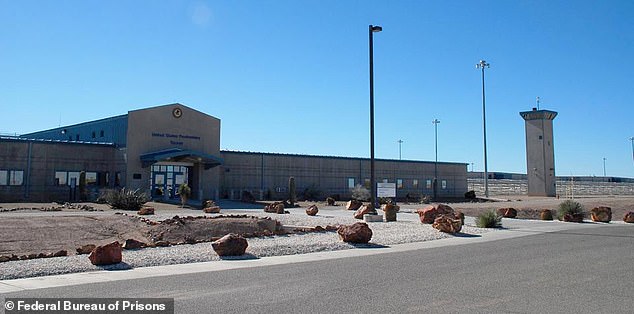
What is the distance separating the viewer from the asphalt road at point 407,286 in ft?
26.9

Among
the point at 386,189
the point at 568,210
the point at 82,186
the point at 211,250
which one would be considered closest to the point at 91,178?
the point at 82,186

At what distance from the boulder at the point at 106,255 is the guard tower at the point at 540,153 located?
2946 inches

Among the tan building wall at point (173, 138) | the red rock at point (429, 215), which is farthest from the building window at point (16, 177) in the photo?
the red rock at point (429, 215)

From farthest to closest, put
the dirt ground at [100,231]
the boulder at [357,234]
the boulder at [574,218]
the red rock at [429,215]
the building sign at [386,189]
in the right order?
the building sign at [386,189], the boulder at [574,218], the red rock at [429,215], the dirt ground at [100,231], the boulder at [357,234]

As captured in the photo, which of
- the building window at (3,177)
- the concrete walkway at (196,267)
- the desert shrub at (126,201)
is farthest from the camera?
the building window at (3,177)

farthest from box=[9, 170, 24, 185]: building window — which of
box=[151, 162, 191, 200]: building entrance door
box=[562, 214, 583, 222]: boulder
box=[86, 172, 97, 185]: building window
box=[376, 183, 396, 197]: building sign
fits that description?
box=[562, 214, 583, 222]: boulder

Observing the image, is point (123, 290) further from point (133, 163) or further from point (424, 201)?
point (424, 201)

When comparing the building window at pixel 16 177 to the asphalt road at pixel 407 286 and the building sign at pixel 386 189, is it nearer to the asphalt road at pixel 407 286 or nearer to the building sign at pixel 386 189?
the building sign at pixel 386 189

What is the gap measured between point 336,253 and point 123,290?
725cm

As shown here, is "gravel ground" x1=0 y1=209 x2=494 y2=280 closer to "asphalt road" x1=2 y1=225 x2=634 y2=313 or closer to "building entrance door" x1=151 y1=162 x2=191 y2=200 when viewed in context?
"asphalt road" x1=2 y1=225 x2=634 y2=313

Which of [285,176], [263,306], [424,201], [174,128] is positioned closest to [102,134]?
[174,128]

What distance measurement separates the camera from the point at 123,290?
9.28m

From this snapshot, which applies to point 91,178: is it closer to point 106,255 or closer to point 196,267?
point 106,255

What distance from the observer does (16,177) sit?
137 ft
